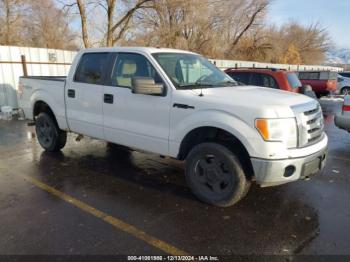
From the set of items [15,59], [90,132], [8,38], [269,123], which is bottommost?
[90,132]

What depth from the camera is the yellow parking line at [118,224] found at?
3.05 metres

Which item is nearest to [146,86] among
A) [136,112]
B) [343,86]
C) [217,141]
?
[136,112]

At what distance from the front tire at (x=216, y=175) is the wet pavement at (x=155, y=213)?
15 cm

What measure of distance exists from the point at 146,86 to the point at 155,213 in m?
1.59

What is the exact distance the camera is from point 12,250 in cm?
299

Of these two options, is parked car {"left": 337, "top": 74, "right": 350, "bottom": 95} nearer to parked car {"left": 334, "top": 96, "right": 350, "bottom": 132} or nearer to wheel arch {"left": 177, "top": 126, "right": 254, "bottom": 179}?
parked car {"left": 334, "top": 96, "right": 350, "bottom": 132}

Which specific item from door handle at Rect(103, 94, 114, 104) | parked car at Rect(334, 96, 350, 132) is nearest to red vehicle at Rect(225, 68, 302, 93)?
parked car at Rect(334, 96, 350, 132)

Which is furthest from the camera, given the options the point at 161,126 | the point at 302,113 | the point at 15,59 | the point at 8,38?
the point at 8,38

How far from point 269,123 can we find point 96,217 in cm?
224

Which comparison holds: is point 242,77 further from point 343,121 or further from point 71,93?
point 71,93

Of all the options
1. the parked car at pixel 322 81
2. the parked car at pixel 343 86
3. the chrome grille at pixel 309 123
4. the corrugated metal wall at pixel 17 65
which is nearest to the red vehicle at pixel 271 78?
the chrome grille at pixel 309 123

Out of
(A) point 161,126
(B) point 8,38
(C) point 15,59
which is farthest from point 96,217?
(B) point 8,38

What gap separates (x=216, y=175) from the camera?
3.92m

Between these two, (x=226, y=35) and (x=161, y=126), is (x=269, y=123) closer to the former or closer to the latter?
(x=161, y=126)
